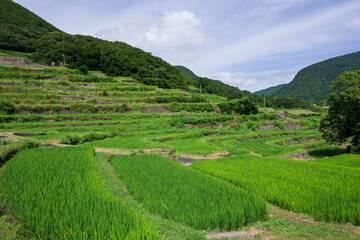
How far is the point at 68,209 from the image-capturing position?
11.1 feet

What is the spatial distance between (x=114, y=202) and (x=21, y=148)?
9407 mm

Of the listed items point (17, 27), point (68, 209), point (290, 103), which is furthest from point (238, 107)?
point (17, 27)

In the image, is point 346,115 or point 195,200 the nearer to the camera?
point 195,200

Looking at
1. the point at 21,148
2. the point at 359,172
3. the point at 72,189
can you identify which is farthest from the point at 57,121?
the point at 359,172

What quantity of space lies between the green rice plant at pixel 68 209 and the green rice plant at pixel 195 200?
96 centimetres

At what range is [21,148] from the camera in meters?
9.93

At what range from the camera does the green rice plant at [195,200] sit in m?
3.81

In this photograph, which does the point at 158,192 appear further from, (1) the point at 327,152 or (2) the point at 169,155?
(1) the point at 327,152

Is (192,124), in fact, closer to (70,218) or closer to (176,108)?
(176,108)

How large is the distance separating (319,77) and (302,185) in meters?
152

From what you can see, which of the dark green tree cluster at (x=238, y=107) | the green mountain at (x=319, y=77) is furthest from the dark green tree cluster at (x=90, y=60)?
the green mountain at (x=319, y=77)

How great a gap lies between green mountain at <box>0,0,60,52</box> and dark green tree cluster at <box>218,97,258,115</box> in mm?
61747

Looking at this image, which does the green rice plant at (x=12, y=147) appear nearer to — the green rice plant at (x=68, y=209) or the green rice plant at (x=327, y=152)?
the green rice plant at (x=68, y=209)

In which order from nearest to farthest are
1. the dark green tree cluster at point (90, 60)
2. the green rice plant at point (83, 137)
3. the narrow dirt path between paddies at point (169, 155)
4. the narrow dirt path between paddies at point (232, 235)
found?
the narrow dirt path between paddies at point (232, 235)
the narrow dirt path between paddies at point (169, 155)
the green rice plant at point (83, 137)
the dark green tree cluster at point (90, 60)
